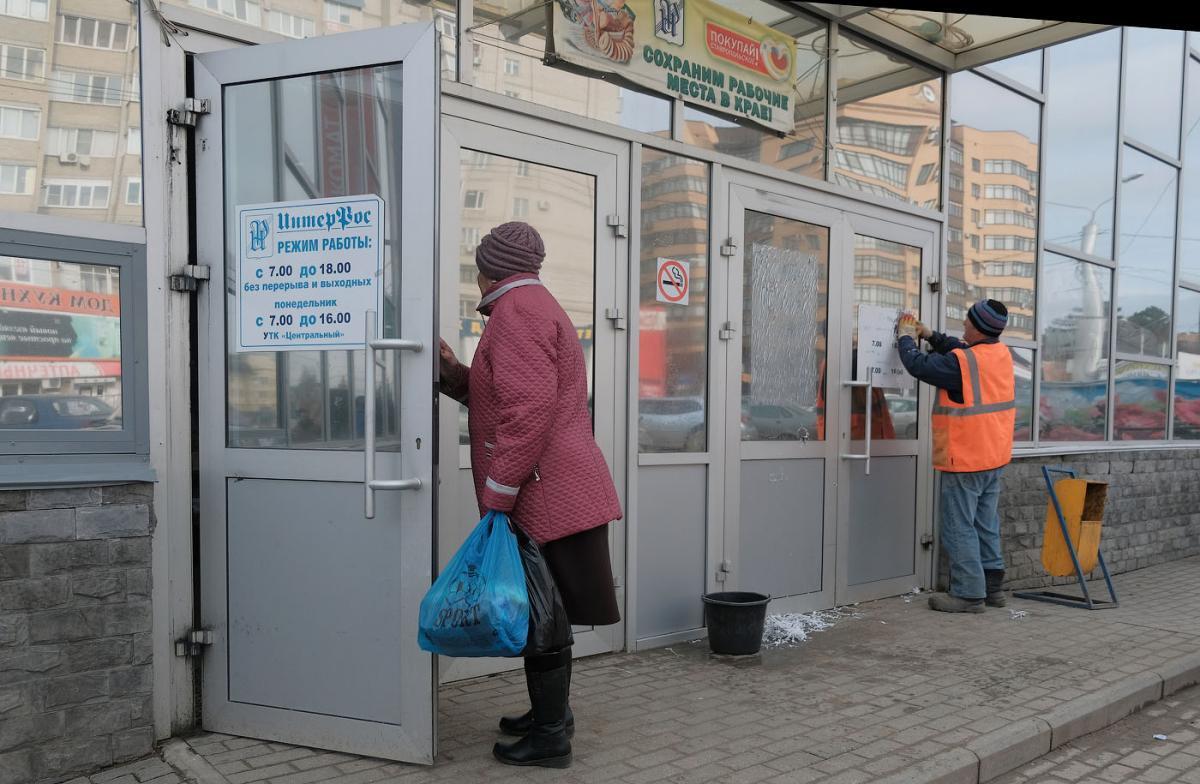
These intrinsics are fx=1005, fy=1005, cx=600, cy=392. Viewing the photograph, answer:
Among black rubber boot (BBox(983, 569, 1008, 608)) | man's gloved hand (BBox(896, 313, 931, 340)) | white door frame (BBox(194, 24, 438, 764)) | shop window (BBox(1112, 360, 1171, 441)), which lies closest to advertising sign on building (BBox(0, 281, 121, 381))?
white door frame (BBox(194, 24, 438, 764))

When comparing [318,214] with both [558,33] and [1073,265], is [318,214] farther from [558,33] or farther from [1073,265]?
[1073,265]

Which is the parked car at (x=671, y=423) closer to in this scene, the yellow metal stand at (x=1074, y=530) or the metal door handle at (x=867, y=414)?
the metal door handle at (x=867, y=414)

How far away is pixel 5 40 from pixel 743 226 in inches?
145

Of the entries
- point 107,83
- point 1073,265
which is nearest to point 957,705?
point 107,83

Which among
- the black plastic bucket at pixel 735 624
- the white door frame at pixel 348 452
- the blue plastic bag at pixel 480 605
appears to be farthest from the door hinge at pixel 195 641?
the black plastic bucket at pixel 735 624

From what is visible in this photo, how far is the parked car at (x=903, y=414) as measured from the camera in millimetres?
6750

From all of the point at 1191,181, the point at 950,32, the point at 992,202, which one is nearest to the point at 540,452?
the point at 950,32

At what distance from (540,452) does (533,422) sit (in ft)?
0.39

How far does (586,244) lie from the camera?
16.2ft

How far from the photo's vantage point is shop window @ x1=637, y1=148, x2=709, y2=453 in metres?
5.23

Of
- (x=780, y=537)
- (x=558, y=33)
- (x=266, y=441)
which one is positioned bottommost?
(x=780, y=537)

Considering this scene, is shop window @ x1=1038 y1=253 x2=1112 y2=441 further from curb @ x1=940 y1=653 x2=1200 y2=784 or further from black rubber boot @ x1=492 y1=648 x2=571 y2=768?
black rubber boot @ x1=492 y1=648 x2=571 y2=768

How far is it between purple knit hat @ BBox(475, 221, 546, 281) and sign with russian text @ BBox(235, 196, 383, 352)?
14.8 inches

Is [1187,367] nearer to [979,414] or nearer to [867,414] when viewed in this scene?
[979,414]
